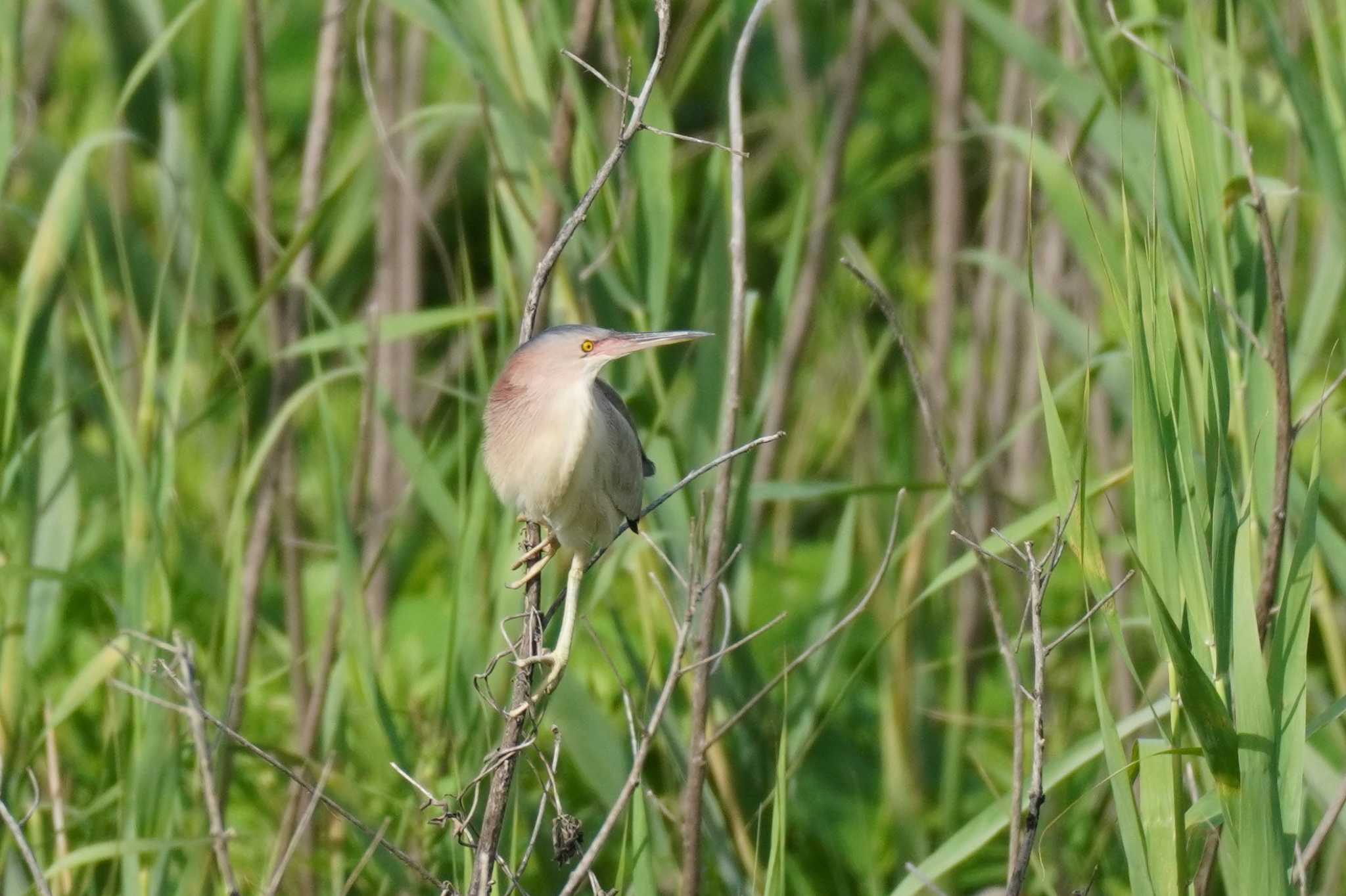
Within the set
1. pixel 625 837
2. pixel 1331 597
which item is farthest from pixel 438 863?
pixel 1331 597

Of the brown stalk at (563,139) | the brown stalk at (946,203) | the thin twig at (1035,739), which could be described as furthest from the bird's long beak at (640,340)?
the brown stalk at (946,203)

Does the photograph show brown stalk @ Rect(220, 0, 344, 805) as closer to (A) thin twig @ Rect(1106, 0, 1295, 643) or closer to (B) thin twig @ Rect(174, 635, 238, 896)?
(B) thin twig @ Rect(174, 635, 238, 896)

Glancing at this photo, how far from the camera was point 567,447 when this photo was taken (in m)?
1.89

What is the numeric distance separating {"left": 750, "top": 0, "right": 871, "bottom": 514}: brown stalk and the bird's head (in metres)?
1.10

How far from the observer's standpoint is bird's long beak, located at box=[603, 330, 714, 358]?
178cm

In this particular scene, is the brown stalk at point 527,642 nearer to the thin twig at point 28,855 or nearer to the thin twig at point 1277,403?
the thin twig at point 28,855

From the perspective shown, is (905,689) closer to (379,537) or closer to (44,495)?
(379,537)

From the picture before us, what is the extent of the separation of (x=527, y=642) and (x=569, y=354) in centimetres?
46

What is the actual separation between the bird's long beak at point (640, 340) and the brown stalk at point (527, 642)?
20 cm

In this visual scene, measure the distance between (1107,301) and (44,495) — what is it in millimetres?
1922

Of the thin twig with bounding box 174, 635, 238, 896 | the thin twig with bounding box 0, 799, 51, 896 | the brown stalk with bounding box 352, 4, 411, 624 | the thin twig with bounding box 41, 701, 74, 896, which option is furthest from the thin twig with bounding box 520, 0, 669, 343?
the brown stalk with bounding box 352, 4, 411, 624

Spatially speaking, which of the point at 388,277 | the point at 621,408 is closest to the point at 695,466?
the point at 621,408

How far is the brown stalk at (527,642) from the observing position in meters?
1.47

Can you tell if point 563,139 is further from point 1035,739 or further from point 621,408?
point 1035,739
